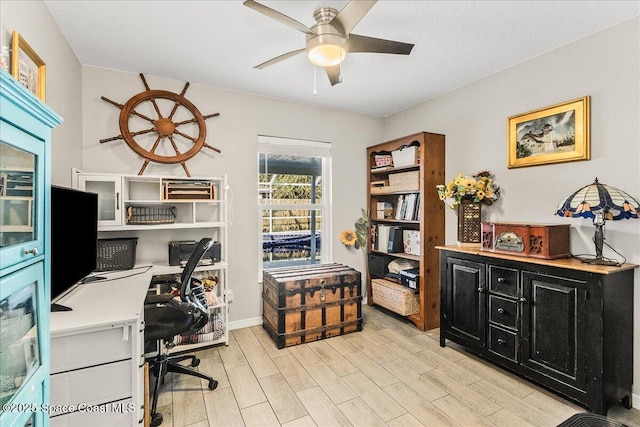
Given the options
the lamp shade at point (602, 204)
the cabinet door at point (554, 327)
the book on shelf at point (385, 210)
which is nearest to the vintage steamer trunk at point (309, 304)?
the book on shelf at point (385, 210)

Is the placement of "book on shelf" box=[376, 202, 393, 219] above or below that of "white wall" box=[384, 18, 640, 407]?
below

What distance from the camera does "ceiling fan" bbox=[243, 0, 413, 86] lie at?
1.59 meters

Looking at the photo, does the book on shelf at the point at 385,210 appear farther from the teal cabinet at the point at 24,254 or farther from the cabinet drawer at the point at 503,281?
the teal cabinet at the point at 24,254

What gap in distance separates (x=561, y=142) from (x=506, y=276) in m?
1.09

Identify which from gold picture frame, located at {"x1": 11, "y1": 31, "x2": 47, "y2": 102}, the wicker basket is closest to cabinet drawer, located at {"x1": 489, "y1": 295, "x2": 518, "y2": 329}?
the wicker basket

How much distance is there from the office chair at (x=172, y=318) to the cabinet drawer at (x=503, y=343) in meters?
2.08

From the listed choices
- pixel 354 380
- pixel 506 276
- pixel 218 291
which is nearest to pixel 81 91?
pixel 218 291

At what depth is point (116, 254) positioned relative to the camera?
8.40 ft

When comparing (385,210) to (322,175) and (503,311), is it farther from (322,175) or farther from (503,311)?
(503,311)

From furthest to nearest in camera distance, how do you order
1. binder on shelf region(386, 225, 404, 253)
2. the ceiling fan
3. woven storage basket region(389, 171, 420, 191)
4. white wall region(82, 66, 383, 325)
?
binder on shelf region(386, 225, 404, 253)
woven storage basket region(389, 171, 420, 191)
white wall region(82, 66, 383, 325)
the ceiling fan

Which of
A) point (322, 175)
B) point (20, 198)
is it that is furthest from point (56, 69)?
point (322, 175)

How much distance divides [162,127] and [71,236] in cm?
149

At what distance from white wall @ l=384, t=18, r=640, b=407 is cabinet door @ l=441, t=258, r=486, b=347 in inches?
24.0

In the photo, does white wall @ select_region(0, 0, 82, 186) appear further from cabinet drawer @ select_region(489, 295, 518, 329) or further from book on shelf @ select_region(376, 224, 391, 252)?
cabinet drawer @ select_region(489, 295, 518, 329)
